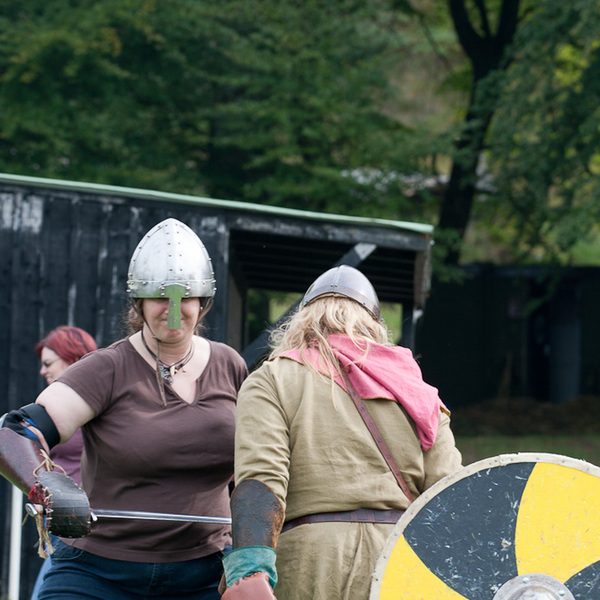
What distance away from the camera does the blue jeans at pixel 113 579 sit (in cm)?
247

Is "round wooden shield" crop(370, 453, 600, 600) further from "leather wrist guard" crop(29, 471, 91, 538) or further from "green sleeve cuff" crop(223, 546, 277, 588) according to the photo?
"leather wrist guard" crop(29, 471, 91, 538)

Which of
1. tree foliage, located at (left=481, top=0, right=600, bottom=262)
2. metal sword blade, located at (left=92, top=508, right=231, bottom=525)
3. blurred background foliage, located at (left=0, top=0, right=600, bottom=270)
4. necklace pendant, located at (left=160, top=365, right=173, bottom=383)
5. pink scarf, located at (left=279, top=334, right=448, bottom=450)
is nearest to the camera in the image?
pink scarf, located at (left=279, top=334, right=448, bottom=450)

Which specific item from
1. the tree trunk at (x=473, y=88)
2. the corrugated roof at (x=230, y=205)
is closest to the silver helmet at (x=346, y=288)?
the corrugated roof at (x=230, y=205)

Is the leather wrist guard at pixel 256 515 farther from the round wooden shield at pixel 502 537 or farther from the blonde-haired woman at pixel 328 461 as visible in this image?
the round wooden shield at pixel 502 537

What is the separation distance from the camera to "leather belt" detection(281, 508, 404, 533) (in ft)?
7.00

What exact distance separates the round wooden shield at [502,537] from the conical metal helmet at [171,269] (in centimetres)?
100

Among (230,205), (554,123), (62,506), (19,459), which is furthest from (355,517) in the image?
(554,123)

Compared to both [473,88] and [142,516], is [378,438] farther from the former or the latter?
[473,88]

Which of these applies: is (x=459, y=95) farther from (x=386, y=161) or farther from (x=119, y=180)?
(x=119, y=180)

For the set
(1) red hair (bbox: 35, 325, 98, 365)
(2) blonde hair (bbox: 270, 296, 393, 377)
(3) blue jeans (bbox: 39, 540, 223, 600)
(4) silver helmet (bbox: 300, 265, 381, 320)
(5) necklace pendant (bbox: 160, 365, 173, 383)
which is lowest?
(3) blue jeans (bbox: 39, 540, 223, 600)

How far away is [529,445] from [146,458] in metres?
11.6

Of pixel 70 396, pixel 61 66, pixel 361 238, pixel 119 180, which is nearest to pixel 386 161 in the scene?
pixel 119 180

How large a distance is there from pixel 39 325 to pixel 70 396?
3753 mm

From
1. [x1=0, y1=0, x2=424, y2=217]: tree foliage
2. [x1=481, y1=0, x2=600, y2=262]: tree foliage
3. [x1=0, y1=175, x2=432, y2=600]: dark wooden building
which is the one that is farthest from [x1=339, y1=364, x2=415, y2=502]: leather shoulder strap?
[x1=0, y1=0, x2=424, y2=217]: tree foliage
